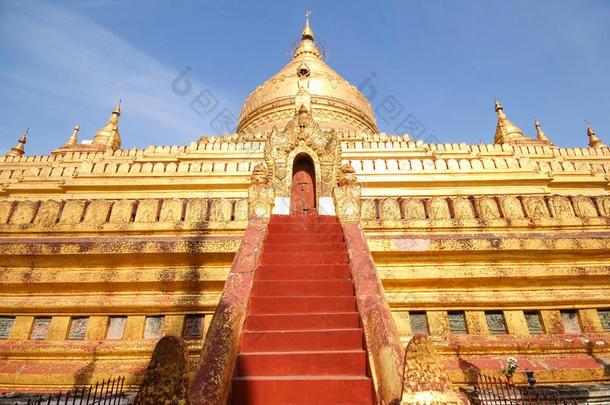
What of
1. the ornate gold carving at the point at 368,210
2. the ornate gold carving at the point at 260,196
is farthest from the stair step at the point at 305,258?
the ornate gold carving at the point at 368,210

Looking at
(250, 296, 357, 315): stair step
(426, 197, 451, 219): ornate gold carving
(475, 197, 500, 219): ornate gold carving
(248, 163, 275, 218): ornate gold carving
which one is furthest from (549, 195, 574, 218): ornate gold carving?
(248, 163, 275, 218): ornate gold carving

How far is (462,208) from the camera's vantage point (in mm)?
8320

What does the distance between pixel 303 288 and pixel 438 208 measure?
168 inches

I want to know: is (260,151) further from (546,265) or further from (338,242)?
(546,265)

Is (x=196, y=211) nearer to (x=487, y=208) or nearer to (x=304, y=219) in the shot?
(x=304, y=219)

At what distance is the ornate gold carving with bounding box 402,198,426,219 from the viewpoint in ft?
26.9

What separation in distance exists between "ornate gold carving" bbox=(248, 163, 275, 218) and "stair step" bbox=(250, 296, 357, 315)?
6.97 feet

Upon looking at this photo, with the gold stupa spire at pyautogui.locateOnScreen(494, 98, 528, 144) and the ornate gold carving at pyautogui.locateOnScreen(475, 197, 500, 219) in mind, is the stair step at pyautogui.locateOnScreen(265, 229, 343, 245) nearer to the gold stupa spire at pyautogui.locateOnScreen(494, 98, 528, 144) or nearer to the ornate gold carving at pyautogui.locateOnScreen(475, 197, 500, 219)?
the ornate gold carving at pyautogui.locateOnScreen(475, 197, 500, 219)

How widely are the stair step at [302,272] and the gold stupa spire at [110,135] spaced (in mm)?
23810

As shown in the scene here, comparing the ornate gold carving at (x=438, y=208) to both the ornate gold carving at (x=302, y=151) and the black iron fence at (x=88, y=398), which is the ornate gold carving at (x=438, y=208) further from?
the black iron fence at (x=88, y=398)

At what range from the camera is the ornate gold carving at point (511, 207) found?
8234mm

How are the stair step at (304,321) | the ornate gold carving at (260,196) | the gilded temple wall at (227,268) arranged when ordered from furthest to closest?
the ornate gold carving at (260,196)
the gilded temple wall at (227,268)
the stair step at (304,321)

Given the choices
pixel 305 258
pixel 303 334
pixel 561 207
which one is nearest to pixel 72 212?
pixel 305 258

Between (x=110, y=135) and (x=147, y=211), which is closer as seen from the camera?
(x=147, y=211)
